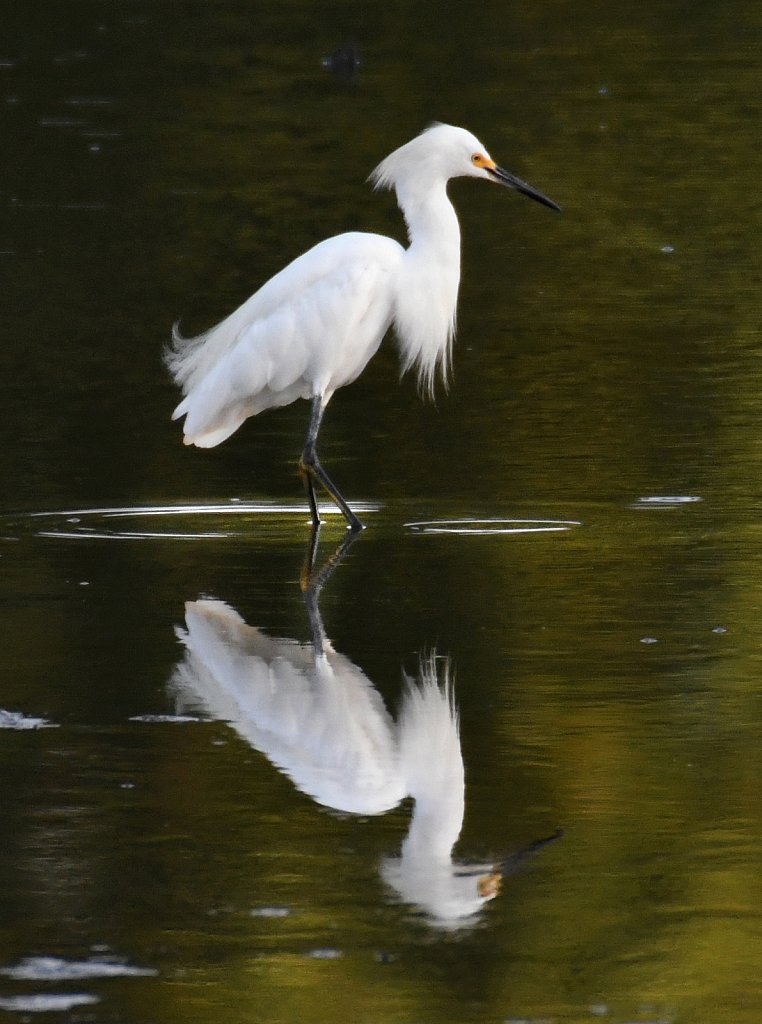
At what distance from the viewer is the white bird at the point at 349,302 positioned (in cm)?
838

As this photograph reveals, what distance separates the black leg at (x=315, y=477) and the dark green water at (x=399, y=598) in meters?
0.13

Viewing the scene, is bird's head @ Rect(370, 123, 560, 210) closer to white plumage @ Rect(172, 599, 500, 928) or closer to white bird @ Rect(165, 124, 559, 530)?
white bird @ Rect(165, 124, 559, 530)

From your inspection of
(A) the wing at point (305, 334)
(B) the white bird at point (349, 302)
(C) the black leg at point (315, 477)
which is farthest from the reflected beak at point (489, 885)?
(A) the wing at point (305, 334)

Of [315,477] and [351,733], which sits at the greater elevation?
[351,733]

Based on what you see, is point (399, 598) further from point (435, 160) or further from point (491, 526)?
point (435, 160)

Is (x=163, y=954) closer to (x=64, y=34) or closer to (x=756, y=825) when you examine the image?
(x=756, y=825)

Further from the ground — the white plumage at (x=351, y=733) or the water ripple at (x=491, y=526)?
the white plumage at (x=351, y=733)

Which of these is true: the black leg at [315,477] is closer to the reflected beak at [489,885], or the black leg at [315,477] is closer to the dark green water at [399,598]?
the dark green water at [399,598]

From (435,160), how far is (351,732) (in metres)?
3.69

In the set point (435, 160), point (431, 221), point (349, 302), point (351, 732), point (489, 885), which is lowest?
point (349, 302)

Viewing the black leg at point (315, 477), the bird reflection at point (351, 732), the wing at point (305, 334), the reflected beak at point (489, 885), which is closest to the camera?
the reflected beak at point (489, 885)

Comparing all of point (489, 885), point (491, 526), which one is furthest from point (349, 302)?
point (489, 885)

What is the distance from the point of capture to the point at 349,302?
8.34 meters

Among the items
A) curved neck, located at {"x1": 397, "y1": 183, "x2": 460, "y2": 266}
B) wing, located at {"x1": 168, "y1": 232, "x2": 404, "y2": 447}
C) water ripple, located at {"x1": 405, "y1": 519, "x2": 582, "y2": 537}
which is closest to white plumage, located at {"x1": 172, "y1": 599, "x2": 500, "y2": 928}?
water ripple, located at {"x1": 405, "y1": 519, "x2": 582, "y2": 537}
